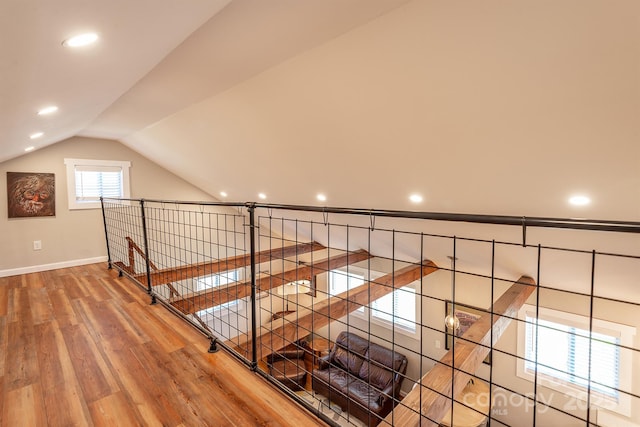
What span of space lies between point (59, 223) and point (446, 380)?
19.8 feet

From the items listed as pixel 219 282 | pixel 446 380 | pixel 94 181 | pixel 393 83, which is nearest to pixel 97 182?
pixel 94 181

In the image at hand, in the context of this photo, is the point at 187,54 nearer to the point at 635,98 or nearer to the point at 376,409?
the point at 635,98

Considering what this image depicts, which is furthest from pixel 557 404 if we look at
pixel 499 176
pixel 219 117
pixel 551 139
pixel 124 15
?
pixel 124 15

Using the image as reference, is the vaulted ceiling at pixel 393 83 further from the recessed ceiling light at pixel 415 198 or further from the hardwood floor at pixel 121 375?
the hardwood floor at pixel 121 375

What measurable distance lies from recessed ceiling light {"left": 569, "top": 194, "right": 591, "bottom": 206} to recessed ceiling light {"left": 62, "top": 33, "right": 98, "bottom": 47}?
3281mm

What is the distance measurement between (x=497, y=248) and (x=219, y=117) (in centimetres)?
372

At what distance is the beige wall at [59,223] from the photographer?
4.72 m

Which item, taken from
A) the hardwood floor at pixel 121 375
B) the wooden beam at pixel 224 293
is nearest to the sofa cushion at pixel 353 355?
the wooden beam at pixel 224 293

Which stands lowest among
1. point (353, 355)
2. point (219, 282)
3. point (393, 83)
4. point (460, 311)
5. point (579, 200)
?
point (353, 355)

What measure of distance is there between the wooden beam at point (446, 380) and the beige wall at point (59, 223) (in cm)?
569

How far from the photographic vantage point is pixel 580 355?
4188mm

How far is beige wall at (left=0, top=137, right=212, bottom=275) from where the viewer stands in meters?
4.72

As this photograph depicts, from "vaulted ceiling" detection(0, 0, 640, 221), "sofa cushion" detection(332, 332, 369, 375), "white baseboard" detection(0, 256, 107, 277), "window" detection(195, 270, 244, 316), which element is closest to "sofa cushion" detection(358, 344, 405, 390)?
"sofa cushion" detection(332, 332, 369, 375)

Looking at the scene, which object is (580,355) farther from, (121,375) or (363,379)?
(121,375)
